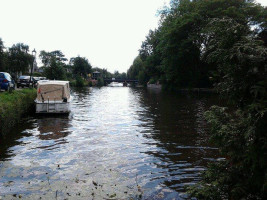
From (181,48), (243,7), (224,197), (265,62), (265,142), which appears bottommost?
(224,197)

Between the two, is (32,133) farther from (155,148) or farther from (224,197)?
(224,197)

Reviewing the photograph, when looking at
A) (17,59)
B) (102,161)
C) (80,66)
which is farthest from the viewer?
(80,66)

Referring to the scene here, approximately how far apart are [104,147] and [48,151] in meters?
1.99

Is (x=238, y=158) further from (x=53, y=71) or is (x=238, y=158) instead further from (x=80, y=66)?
(x=80, y=66)

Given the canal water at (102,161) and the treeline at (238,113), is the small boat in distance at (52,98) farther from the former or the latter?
the treeline at (238,113)

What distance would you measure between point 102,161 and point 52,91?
11.6 metres

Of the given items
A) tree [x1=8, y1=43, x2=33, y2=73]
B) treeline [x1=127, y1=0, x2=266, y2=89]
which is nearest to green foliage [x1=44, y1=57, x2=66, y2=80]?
tree [x1=8, y1=43, x2=33, y2=73]

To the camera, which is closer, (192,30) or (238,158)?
(238,158)

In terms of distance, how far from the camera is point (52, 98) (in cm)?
1745

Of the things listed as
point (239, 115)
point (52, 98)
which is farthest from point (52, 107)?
point (239, 115)

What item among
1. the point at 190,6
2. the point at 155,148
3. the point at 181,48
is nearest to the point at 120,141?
the point at 155,148

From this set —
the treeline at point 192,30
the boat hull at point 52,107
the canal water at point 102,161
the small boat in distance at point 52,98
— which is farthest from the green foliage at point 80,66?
the canal water at point 102,161

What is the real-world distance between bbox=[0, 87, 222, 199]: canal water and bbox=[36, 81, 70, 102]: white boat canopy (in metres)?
4.57

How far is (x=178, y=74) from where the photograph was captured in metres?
46.9
